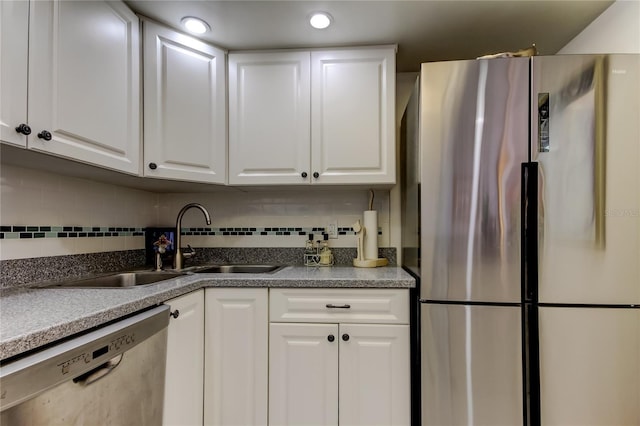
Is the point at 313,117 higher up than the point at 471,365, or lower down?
higher up

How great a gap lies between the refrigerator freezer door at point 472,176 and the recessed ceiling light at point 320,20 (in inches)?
21.4

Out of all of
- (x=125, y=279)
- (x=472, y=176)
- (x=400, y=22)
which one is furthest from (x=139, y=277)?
(x=400, y=22)

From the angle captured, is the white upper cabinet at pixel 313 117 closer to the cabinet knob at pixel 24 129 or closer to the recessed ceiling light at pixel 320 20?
the recessed ceiling light at pixel 320 20

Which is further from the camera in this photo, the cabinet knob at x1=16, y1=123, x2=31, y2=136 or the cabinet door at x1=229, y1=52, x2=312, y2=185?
the cabinet door at x1=229, y1=52, x2=312, y2=185

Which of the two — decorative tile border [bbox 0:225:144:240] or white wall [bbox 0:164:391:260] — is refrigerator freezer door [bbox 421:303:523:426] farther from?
decorative tile border [bbox 0:225:144:240]

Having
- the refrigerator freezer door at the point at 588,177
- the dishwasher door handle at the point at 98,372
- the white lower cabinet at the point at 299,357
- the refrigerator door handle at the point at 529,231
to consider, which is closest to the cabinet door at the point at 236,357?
the white lower cabinet at the point at 299,357

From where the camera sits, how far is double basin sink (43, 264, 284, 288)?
1.39 m

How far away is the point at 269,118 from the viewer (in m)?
1.74

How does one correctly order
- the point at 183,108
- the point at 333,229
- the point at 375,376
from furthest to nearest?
the point at 333,229 < the point at 183,108 < the point at 375,376

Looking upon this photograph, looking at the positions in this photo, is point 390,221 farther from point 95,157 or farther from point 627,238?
point 95,157

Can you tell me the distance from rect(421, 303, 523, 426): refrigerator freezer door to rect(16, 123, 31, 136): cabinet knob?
157 cm

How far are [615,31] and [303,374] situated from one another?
2.14 metres

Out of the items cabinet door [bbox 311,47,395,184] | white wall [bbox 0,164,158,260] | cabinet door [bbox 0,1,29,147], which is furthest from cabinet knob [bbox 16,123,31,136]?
cabinet door [bbox 311,47,395,184]

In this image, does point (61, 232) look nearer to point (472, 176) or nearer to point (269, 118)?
point (269, 118)
